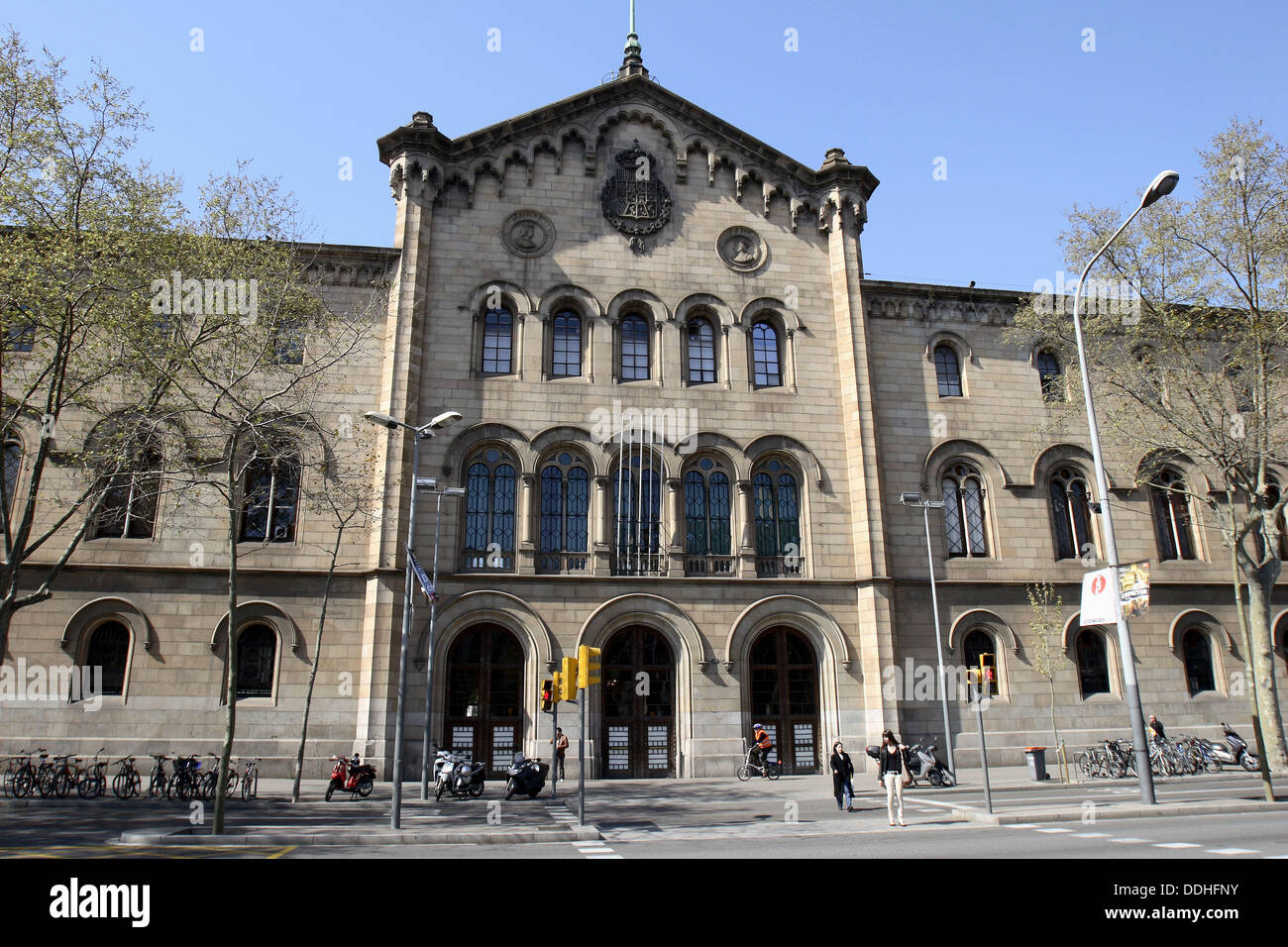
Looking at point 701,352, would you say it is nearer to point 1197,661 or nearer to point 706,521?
point 706,521

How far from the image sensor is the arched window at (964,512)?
27703mm

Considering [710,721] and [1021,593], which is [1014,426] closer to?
[1021,593]

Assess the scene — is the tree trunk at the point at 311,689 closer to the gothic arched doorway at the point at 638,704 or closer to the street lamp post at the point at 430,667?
the street lamp post at the point at 430,667

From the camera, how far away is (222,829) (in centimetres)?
1477

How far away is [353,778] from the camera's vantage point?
2030cm

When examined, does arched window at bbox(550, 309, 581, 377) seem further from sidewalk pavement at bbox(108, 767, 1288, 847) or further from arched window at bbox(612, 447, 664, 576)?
sidewalk pavement at bbox(108, 767, 1288, 847)

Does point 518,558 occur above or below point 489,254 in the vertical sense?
below

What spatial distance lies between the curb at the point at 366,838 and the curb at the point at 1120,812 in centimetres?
769

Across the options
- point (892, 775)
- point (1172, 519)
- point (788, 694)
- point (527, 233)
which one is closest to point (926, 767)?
point (788, 694)

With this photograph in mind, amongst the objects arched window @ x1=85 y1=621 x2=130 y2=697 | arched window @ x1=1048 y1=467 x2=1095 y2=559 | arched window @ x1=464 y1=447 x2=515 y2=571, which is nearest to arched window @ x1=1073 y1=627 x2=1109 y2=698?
arched window @ x1=1048 y1=467 x2=1095 y2=559

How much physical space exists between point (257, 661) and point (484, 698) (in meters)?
6.58

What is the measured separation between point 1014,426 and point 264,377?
82.1 ft

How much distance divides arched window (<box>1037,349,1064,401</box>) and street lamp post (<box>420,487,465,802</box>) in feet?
68.9

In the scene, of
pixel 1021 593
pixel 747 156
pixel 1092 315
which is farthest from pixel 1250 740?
pixel 747 156
